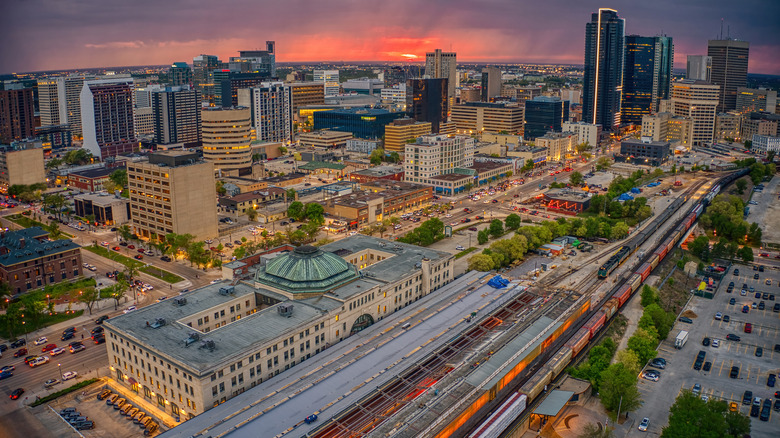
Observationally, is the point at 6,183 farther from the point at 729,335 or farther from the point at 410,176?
the point at 729,335

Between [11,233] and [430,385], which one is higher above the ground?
[11,233]

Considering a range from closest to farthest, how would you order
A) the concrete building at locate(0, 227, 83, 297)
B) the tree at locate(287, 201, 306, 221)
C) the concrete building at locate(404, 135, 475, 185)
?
the concrete building at locate(0, 227, 83, 297) → the tree at locate(287, 201, 306, 221) → the concrete building at locate(404, 135, 475, 185)

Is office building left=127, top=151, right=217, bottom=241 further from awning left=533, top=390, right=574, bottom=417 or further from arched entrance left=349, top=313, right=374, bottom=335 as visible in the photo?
awning left=533, top=390, right=574, bottom=417

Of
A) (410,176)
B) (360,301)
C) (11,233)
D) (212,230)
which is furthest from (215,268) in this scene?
(410,176)

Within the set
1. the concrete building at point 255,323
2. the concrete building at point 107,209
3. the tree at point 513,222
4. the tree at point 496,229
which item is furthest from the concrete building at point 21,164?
the tree at point 513,222

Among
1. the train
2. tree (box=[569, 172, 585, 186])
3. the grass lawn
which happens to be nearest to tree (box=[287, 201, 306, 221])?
the grass lawn

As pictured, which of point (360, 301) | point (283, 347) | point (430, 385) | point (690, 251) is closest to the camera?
point (430, 385)

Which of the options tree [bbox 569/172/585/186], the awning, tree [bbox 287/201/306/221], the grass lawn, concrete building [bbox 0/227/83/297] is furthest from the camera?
tree [bbox 569/172/585/186]

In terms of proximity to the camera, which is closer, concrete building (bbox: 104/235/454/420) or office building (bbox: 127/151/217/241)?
concrete building (bbox: 104/235/454/420)

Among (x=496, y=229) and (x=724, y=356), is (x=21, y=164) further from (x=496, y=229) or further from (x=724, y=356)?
(x=724, y=356)
